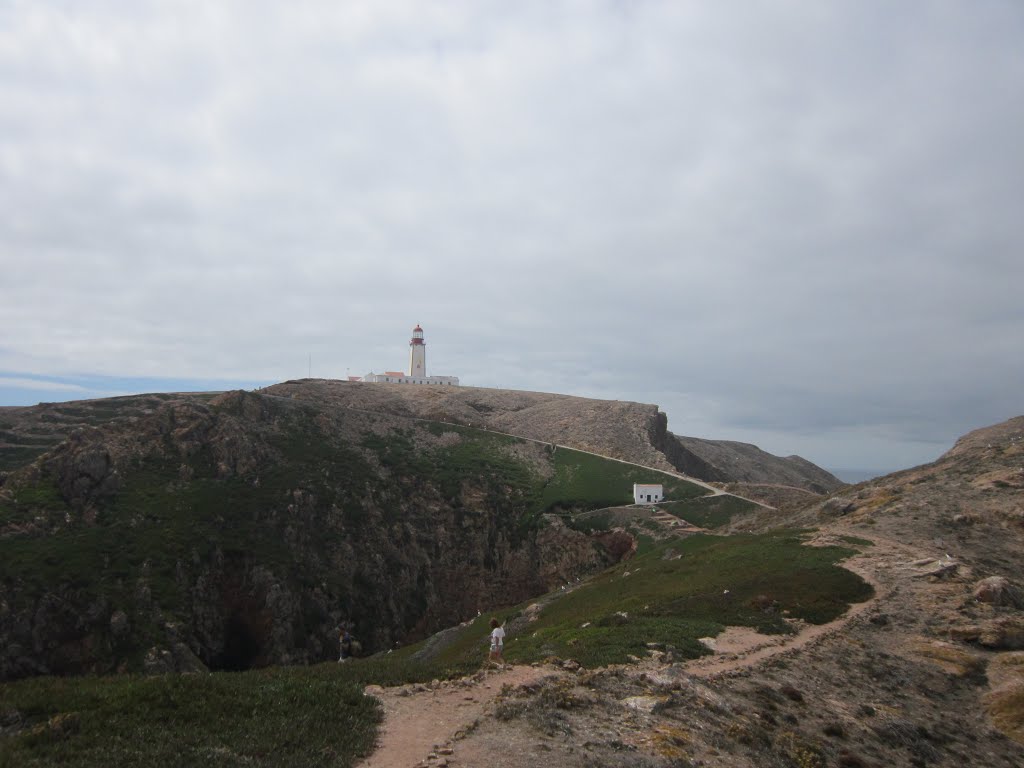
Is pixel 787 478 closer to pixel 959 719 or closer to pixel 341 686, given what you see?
pixel 959 719

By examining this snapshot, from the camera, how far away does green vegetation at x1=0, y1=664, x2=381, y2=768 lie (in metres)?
13.6

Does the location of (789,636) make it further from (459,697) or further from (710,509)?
(710,509)

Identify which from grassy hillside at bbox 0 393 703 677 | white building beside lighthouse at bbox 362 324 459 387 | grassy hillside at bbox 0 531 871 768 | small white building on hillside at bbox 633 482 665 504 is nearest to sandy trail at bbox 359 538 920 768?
grassy hillside at bbox 0 531 871 768

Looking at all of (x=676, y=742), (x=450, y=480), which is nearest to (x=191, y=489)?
(x=450, y=480)

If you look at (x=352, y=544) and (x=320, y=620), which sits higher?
(x=352, y=544)

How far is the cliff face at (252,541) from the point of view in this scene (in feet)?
178

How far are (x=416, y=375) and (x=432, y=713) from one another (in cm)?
16554

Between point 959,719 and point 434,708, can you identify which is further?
point 959,719

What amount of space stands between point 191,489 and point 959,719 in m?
76.5

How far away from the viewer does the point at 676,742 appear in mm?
16500

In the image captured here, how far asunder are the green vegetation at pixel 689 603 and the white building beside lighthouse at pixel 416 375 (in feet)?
388

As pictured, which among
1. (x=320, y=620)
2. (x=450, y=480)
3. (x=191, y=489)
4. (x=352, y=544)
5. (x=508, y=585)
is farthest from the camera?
(x=450, y=480)

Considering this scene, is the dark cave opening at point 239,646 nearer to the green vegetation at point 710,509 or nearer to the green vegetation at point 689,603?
the green vegetation at point 689,603

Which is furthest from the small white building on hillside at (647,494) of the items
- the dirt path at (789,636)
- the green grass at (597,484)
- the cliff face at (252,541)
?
the dirt path at (789,636)
